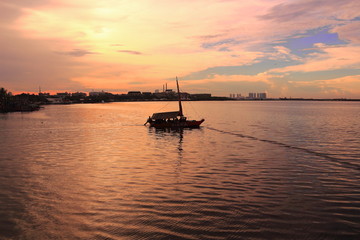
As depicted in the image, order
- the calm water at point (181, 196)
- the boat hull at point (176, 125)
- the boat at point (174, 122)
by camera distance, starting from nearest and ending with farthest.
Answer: the calm water at point (181, 196) → the boat hull at point (176, 125) → the boat at point (174, 122)

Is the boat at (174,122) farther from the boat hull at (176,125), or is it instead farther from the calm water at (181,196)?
the calm water at (181,196)

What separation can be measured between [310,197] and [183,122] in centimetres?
Result: 5417

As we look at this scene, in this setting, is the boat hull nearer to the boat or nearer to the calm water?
the boat

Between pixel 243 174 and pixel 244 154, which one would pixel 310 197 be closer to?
pixel 243 174

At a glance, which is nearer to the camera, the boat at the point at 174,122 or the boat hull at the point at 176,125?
the boat hull at the point at 176,125

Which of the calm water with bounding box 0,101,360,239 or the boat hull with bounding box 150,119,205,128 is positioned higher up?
the boat hull with bounding box 150,119,205,128

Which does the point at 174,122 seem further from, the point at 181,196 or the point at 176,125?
the point at 181,196

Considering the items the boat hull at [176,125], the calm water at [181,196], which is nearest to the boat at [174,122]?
the boat hull at [176,125]

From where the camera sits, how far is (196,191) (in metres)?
20.6

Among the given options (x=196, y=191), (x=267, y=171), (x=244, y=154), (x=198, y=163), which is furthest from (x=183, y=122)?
(x=196, y=191)

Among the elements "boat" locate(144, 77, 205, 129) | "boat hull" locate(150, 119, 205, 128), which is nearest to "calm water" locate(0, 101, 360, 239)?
"boat hull" locate(150, 119, 205, 128)

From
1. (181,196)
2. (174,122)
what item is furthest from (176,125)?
(181,196)

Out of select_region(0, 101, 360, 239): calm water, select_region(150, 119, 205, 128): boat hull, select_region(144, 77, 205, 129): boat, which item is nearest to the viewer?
select_region(0, 101, 360, 239): calm water

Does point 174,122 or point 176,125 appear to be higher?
point 174,122
